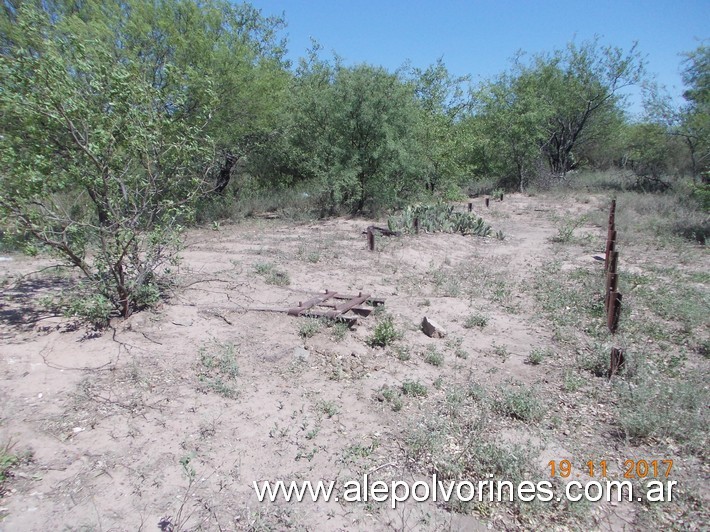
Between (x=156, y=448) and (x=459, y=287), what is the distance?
16.9 ft

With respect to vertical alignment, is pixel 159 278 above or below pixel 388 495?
above

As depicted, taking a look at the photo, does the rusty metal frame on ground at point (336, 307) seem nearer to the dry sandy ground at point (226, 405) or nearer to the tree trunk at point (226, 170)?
the dry sandy ground at point (226, 405)

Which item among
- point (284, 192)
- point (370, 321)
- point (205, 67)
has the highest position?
point (205, 67)

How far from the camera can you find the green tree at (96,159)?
14.5 ft

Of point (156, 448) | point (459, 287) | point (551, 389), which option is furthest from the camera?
point (459, 287)

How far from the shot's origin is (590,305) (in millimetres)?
6293

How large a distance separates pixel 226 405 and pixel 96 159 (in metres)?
2.93

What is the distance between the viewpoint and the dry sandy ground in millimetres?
2791

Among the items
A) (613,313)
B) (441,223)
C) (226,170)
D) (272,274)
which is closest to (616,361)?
(613,313)

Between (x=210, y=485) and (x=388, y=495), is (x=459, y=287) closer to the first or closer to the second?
(x=388, y=495)

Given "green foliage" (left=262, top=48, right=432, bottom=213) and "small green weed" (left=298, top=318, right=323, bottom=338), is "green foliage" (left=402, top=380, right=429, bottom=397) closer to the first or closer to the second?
"small green weed" (left=298, top=318, right=323, bottom=338)

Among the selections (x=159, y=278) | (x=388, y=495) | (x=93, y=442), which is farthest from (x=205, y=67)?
(x=388, y=495)
